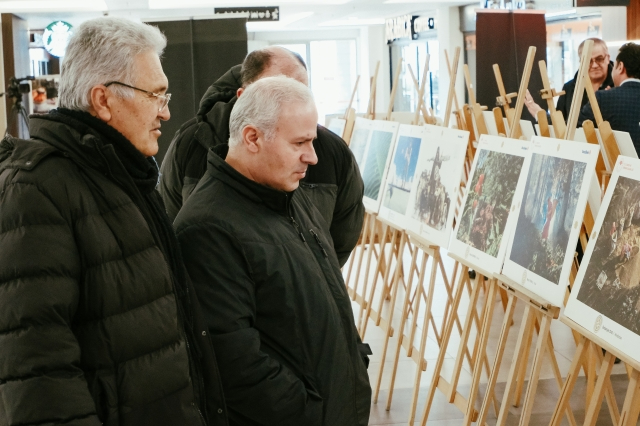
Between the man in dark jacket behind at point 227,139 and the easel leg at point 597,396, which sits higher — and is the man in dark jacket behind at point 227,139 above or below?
above

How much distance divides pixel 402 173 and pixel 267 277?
2415 millimetres

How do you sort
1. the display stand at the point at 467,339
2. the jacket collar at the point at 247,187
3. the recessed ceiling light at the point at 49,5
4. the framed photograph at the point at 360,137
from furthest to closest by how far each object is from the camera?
the recessed ceiling light at the point at 49,5 < the framed photograph at the point at 360,137 < the display stand at the point at 467,339 < the jacket collar at the point at 247,187

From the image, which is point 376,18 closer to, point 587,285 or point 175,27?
point 175,27

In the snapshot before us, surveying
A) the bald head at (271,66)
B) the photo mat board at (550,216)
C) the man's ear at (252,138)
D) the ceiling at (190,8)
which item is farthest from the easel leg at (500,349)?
the ceiling at (190,8)

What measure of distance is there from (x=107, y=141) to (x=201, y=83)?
5.24 metres

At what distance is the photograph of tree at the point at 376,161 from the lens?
172 inches

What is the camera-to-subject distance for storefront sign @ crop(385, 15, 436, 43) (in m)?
15.4

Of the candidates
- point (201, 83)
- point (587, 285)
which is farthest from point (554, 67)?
point (587, 285)

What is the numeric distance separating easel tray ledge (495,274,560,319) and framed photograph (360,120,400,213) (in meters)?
1.66

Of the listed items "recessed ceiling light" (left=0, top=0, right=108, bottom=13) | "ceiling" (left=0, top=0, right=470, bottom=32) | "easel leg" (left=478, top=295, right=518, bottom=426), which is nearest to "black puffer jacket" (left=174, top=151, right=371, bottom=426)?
"easel leg" (left=478, top=295, right=518, bottom=426)

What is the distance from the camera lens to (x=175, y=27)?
6.37m

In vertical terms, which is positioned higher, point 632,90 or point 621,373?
point 632,90

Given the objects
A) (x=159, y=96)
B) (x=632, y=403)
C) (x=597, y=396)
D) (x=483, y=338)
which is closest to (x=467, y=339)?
(x=483, y=338)

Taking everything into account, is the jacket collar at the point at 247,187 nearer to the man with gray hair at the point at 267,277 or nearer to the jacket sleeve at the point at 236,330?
the man with gray hair at the point at 267,277
